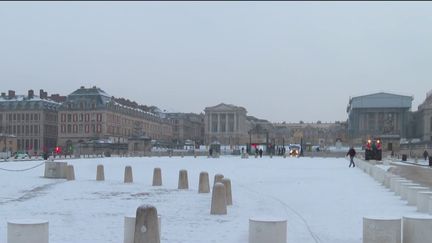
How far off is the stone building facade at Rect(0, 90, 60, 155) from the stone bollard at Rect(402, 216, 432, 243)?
138707 mm

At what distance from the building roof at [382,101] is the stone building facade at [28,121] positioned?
261 feet

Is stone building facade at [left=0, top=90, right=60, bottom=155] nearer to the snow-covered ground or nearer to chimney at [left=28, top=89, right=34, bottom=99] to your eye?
chimney at [left=28, top=89, right=34, bottom=99]

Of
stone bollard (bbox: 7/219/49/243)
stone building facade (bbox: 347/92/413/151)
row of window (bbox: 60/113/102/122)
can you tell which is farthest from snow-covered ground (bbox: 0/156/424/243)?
stone building facade (bbox: 347/92/413/151)

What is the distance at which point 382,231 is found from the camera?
9.62 m

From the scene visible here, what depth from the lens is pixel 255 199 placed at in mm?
18750

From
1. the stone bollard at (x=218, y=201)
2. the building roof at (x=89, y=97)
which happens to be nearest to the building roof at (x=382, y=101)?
the building roof at (x=89, y=97)

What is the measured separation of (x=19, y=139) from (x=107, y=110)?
22017 mm

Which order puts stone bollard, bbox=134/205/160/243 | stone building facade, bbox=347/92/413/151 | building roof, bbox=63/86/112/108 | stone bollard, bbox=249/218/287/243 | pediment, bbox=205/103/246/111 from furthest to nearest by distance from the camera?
pediment, bbox=205/103/246/111
stone building facade, bbox=347/92/413/151
building roof, bbox=63/86/112/108
stone bollard, bbox=249/218/287/243
stone bollard, bbox=134/205/160/243

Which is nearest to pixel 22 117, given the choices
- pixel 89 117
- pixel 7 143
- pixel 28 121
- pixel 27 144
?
pixel 28 121

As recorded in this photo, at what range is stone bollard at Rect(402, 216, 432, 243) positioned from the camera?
959 centimetres

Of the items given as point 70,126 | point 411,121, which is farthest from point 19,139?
point 411,121

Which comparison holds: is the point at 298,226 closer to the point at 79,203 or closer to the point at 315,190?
the point at 79,203

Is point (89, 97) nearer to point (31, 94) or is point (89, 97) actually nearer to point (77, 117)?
point (77, 117)

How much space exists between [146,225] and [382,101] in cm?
16483
